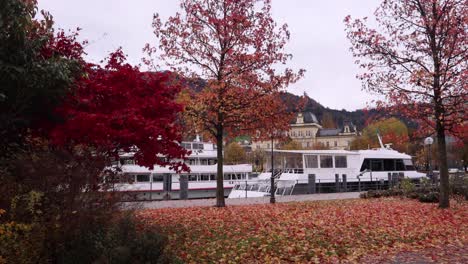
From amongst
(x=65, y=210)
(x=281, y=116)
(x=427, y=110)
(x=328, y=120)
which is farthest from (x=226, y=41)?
(x=328, y=120)

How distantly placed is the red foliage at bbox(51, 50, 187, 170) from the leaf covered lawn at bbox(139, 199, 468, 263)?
1845mm

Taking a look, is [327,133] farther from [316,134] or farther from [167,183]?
[167,183]

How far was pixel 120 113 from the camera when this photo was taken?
822 centimetres

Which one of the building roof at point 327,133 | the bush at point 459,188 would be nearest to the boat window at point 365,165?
the bush at point 459,188

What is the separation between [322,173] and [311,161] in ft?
4.53

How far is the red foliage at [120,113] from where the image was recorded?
792cm

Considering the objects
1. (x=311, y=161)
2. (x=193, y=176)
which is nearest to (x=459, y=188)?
(x=311, y=161)

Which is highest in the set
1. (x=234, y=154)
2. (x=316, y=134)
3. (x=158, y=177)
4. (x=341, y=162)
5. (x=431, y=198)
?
(x=316, y=134)

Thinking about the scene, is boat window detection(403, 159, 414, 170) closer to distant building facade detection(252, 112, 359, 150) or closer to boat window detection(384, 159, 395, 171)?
boat window detection(384, 159, 395, 171)

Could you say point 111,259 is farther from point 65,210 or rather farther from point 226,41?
point 226,41

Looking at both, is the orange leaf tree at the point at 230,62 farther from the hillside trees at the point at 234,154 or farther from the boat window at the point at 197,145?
the hillside trees at the point at 234,154

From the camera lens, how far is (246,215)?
43.7ft

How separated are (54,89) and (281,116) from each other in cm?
992

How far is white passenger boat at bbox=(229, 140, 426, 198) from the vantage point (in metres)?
30.7
